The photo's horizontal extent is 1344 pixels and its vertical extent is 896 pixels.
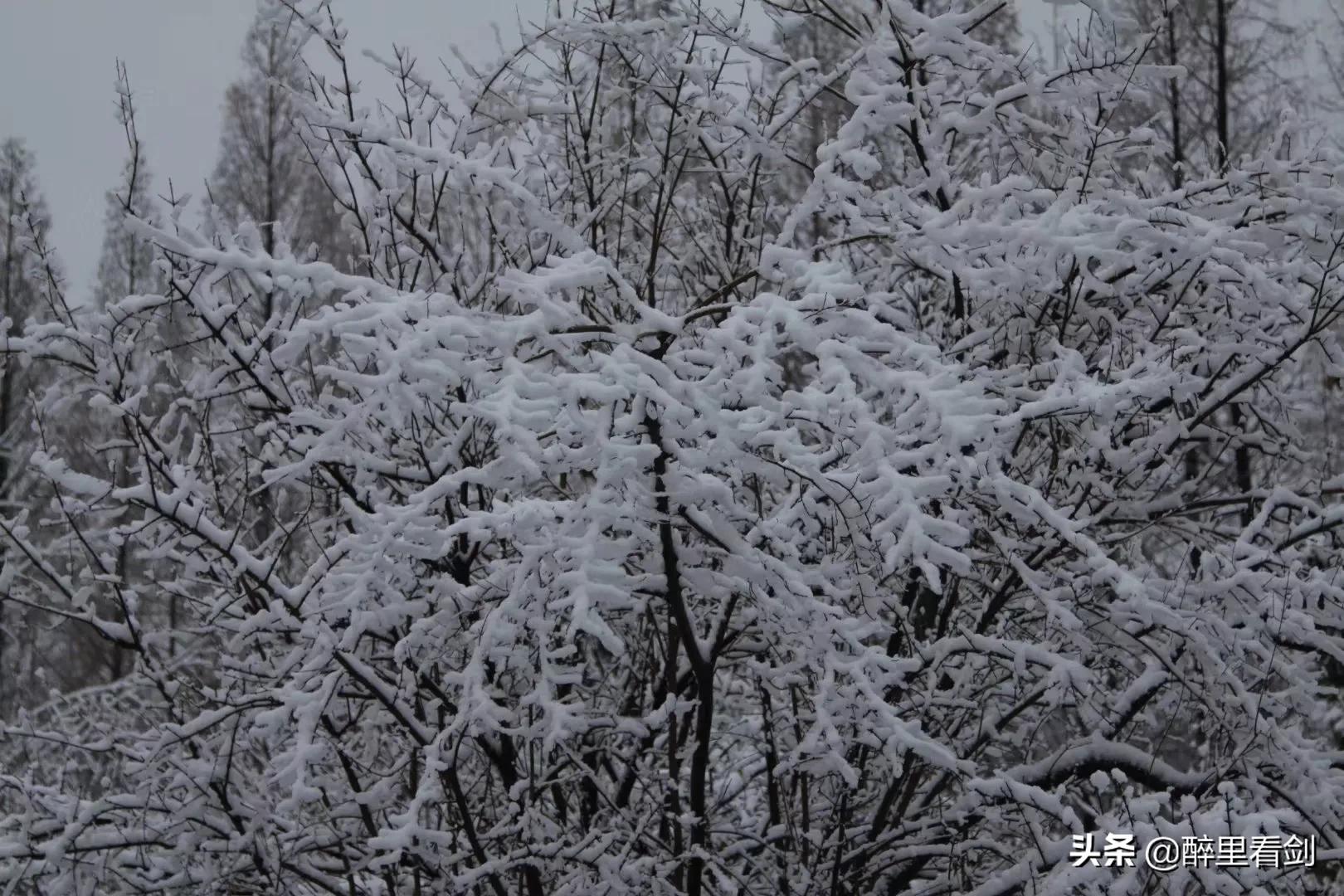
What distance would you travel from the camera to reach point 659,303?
13.6 feet

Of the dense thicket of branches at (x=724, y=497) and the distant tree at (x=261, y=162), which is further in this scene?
the distant tree at (x=261, y=162)

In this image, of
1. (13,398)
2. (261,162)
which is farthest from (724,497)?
(13,398)

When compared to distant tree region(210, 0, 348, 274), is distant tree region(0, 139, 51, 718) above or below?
below

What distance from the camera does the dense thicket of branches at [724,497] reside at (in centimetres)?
220

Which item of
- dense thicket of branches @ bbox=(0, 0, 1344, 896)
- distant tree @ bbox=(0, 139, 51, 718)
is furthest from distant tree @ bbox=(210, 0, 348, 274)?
dense thicket of branches @ bbox=(0, 0, 1344, 896)

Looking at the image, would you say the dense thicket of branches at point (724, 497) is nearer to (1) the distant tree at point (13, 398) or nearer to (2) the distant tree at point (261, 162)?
(1) the distant tree at point (13, 398)

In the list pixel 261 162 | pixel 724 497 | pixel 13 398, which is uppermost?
pixel 261 162

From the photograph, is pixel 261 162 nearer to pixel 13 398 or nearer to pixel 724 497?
Result: pixel 13 398

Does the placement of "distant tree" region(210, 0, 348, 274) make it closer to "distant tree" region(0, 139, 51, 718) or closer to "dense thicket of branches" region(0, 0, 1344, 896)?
"distant tree" region(0, 139, 51, 718)

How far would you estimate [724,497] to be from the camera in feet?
7.45

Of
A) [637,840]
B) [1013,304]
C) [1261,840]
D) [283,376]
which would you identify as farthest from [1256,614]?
[283,376]

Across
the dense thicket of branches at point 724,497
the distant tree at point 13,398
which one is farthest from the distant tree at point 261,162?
the dense thicket of branches at point 724,497

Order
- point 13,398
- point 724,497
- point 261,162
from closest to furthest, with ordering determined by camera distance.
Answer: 1. point 724,497
2. point 261,162
3. point 13,398

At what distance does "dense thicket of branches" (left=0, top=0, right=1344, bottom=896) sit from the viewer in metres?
2.20
